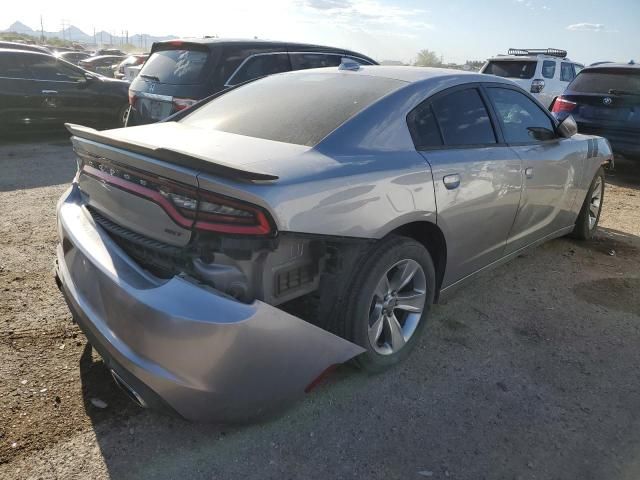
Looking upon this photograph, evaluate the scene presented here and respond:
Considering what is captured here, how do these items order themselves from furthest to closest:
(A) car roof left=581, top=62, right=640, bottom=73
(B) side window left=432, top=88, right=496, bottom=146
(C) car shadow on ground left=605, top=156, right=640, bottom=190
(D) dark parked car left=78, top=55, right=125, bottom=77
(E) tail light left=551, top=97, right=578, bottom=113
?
(D) dark parked car left=78, top=55, right=125, bottom=77
(E) tail light left=551, top=97, right=578, bottom=113
(C) car shadow on ground left=605, top=156, right=640, bottom=190
(A) car roof left=581, top=62, right=640, bottom=73
(B) side window left=432, top=88, right=496, bottom=146

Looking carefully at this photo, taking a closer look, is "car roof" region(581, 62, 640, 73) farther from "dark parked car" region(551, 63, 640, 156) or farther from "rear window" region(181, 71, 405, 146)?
"rear window" region(181, 71, 405, 146)

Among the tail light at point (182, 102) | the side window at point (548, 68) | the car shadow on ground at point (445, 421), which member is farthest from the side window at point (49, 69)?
the side window at point (548, 68)

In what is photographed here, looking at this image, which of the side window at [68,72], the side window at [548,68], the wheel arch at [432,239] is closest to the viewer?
the wheel arch at [432,239]

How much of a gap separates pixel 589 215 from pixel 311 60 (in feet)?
13.0

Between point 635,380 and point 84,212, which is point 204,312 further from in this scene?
point 635,380

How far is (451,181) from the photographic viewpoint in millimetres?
2943

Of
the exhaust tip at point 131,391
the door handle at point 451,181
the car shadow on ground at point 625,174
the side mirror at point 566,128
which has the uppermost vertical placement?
the side mirror at point 566,128

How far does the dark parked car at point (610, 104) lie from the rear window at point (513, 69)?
3715mm

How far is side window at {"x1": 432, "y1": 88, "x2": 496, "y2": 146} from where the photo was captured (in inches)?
121

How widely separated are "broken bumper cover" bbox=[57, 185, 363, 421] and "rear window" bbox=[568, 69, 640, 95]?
24.2ft

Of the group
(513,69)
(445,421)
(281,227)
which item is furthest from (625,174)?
(281,227)

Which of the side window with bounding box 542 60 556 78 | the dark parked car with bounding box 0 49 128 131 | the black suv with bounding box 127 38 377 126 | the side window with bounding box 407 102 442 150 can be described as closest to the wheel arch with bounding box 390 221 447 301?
the side window with bounding box 407 102 442 150

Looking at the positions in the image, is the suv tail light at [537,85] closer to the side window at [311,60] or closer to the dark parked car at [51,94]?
the side window at [311,60]

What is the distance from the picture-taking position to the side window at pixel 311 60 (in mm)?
6676
